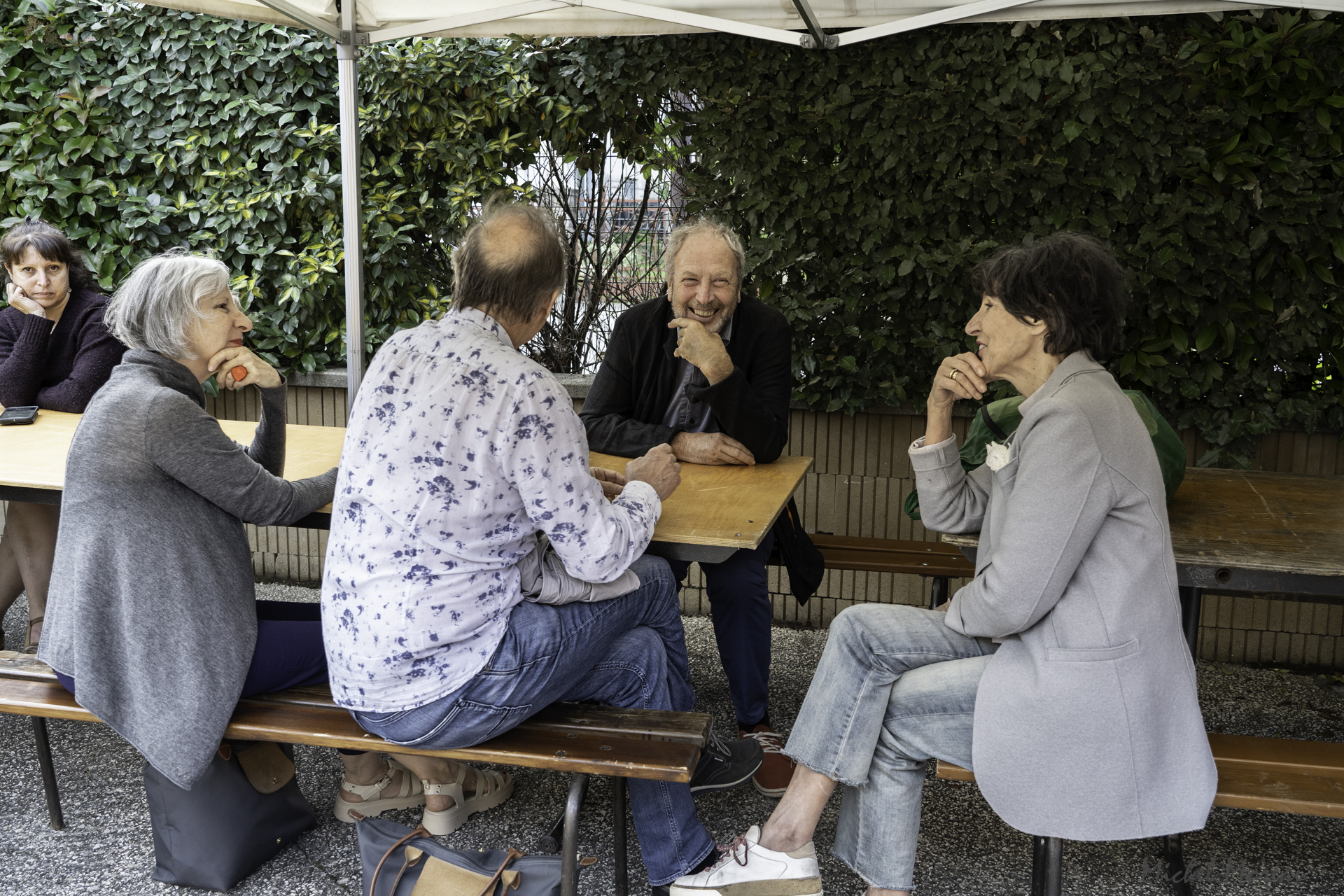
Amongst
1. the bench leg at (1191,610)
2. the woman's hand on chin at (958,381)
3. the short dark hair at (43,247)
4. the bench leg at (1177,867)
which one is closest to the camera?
the woman's hand on chin at (958,381)

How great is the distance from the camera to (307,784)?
2.94m

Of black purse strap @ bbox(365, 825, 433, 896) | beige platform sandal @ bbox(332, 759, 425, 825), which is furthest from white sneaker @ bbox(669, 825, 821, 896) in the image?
beige platform sandal @ bbox(332, 759, 425, 825)

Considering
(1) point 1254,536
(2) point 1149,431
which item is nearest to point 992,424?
(2) point 1149,431

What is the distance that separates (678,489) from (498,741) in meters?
0.81

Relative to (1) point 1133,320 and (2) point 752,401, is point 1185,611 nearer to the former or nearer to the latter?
(2) point 752,401

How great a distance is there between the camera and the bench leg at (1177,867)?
2.48m

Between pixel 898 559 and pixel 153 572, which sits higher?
pixel 153 572

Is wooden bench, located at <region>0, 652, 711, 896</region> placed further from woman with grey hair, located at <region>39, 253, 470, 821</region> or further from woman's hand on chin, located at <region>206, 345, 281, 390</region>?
woman's hand on chin, located at <region>206, 345, 281, 390</region>

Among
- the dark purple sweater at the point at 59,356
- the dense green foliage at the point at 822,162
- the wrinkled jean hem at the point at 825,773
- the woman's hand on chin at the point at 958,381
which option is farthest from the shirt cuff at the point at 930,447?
the dark purple sweater at the point at 59,356

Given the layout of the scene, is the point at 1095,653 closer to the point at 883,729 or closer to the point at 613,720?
the point at 883,729

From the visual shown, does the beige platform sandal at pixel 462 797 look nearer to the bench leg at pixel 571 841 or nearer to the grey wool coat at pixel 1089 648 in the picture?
the bench leg at pixel 571 841

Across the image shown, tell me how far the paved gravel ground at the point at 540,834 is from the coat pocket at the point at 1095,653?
853 mm

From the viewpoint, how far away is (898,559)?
353 cm

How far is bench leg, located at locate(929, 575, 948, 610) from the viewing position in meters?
3.41
